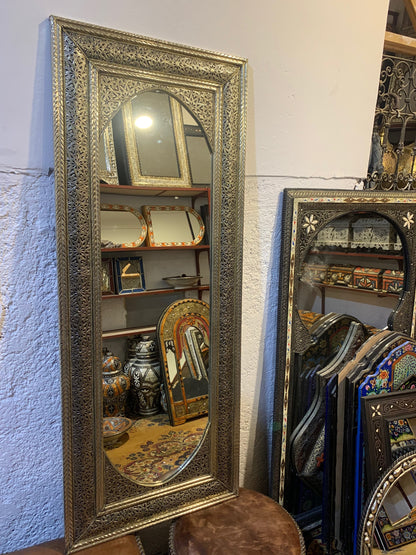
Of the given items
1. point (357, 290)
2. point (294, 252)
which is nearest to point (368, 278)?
point (357, 290)

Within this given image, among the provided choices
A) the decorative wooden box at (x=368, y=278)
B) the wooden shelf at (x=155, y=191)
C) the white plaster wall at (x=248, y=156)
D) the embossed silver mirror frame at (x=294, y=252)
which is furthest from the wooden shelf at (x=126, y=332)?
the decorative wooden box at (x=368, y=278)

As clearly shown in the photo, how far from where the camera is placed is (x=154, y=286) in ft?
3.33

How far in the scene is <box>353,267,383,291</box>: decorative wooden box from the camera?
1375mm

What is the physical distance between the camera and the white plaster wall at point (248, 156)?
2.96 feet

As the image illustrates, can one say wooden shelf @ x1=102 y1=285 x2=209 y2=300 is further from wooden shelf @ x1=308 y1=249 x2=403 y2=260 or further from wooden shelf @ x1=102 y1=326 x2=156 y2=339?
wooden shelf @ x1=308 y1=249 x2=403 y2=260

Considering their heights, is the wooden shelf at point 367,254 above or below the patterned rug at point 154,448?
above

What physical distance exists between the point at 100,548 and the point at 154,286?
0.69 metres

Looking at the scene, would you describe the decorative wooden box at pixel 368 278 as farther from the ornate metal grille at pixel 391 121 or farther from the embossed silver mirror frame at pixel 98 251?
the embossed silver mirror frame at pixel 98 251

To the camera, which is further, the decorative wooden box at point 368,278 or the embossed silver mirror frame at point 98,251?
the decorative wooden box at point 368,278

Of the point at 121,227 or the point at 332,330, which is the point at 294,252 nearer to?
the point at 332,330

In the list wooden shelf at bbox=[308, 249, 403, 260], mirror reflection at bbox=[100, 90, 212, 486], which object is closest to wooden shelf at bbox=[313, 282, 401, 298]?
wooden shelf at bbox=[308, 249, 403, 260]

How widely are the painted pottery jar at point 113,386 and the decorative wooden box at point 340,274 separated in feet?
2.47

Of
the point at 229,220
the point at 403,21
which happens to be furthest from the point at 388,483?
the point at 403,21

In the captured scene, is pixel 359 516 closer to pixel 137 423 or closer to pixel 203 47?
pixel 137 423
